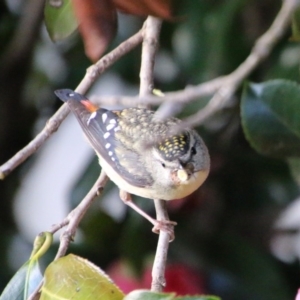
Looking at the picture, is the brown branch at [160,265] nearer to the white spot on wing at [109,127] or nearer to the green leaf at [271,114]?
the green leaf at [271,114]

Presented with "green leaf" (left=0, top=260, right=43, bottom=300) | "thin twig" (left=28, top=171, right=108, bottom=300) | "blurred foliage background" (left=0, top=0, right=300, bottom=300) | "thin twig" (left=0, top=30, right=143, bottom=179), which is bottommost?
"blurred foliage background" (left=0, top=0, right=300, bottom=300)

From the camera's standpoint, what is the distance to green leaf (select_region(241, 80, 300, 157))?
72 cm

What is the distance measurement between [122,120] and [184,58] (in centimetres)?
22

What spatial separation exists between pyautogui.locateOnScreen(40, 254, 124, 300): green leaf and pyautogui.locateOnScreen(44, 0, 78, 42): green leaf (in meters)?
0.29

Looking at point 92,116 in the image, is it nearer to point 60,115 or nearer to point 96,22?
point 60,115

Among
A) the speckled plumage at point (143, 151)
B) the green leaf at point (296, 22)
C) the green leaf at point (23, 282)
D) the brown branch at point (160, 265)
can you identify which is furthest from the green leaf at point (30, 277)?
the green leaf at point (296, 22)

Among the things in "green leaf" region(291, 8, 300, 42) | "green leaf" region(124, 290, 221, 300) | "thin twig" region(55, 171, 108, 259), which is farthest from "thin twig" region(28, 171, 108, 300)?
"green leaf" region(291, 8, 300, 42)

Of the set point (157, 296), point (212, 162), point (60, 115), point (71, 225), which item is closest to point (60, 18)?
point (60, 115)

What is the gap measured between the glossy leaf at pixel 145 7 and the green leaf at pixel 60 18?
0.13 metres

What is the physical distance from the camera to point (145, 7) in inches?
23.5

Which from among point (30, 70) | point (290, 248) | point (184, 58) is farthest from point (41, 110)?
point (290, 248)

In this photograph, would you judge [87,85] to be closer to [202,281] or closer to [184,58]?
[184,58]

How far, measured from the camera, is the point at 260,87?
723mm

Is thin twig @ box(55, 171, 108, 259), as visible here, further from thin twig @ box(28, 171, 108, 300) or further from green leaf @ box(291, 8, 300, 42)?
green leaf @ box(291, 8, 300, 42)
